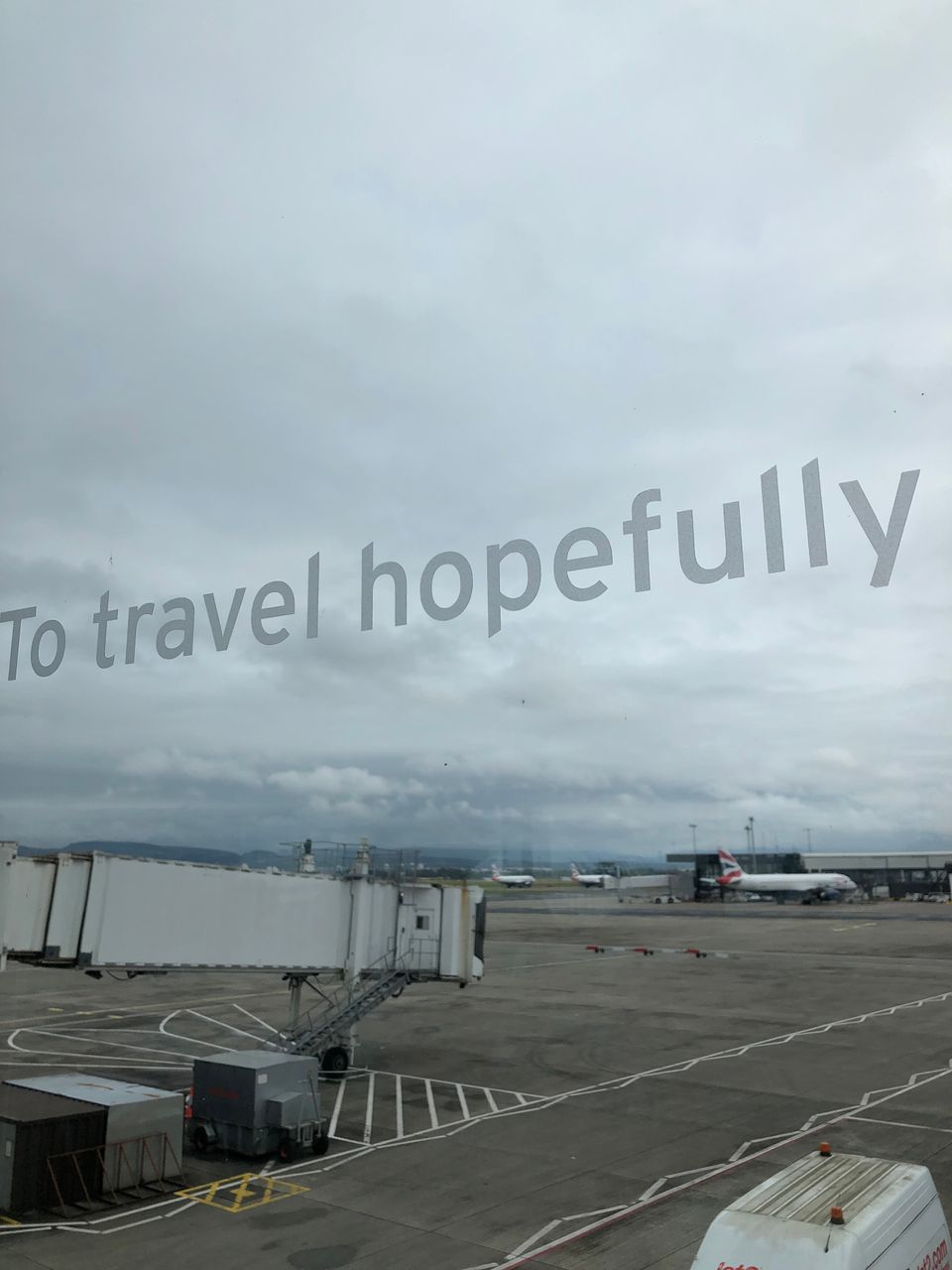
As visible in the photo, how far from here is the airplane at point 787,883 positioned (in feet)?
528

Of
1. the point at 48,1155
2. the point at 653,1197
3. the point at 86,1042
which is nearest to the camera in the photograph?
the point at 48,1155

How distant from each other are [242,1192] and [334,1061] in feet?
36.5

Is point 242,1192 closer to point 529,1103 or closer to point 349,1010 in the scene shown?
point 529,1103

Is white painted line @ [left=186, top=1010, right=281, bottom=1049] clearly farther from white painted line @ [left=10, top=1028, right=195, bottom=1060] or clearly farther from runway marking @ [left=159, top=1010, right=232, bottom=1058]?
white painted line @ [left=10, top=1028, right=195, bottom=1060]

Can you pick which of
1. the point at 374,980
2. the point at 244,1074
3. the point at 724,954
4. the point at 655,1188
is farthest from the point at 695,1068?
the point at 724,954

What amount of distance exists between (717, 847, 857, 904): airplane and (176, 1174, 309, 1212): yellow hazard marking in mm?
152060

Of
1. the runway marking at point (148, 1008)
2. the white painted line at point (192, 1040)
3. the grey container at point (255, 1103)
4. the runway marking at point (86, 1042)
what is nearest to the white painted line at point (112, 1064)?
the runway marking at point (86, 1042)

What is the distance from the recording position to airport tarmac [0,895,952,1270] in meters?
18.0

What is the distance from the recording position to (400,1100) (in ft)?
94.7

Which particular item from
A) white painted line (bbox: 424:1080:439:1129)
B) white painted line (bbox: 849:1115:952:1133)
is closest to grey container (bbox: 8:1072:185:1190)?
white painted line (bbox: 424:1080:439:1129)

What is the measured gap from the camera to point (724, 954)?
74.5m

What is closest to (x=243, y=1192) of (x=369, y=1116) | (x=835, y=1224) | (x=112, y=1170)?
(x=112, y=1170)

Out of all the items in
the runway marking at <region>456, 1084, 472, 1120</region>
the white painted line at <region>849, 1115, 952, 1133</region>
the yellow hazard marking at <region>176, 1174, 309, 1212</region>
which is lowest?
the yellow hazard marking at <region>176, 1174, 309, 1212</region>

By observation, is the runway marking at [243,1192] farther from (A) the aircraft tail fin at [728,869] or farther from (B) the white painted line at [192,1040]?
(A) the aircraft tail fin at [728,869]
